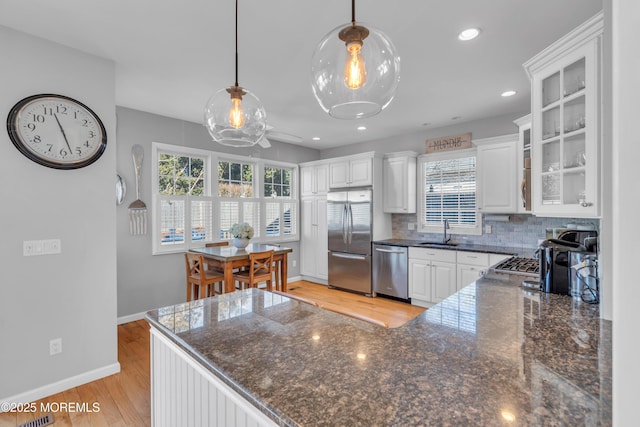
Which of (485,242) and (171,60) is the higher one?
(171,60)

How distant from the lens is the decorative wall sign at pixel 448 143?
4488 mm

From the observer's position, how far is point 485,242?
4.34m

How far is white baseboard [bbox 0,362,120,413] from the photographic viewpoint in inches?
87.4

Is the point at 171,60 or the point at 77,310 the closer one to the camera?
the point at 77,310

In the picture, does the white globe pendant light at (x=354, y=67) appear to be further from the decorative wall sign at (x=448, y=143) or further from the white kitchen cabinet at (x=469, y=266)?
the decorative wall sign at (x=448, y=143)

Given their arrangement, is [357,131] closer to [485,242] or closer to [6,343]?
[485,242]

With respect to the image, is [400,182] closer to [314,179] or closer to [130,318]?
[314,179]

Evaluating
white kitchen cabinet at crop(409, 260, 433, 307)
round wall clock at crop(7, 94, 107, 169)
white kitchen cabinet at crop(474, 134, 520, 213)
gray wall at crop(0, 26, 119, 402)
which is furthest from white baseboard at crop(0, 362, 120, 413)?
white kitchen cabinet at crop(474, 134, 520, 213)

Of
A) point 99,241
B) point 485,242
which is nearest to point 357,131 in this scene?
point 485,242

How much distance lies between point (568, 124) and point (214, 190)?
13.8 feet

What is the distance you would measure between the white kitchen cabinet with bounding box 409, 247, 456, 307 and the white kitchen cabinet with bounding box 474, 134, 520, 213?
32.4 inches

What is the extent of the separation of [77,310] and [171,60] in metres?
2.21

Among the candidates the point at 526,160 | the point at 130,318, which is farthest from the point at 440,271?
the point at 130,318

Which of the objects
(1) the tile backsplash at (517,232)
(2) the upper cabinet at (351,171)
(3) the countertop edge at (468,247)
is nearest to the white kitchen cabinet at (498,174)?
(1) the tile backsplash at (517,232)
